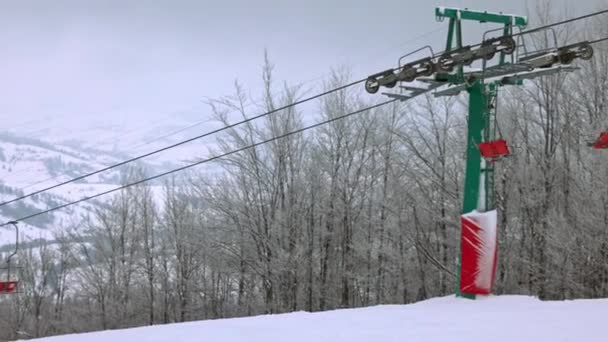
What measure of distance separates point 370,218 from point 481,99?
2100cm

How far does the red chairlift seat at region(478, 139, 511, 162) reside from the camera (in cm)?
943

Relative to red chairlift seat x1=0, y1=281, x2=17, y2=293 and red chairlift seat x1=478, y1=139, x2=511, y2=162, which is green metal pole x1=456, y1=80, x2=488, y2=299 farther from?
red chairlift seat x1=0, y1=281, x2=17, y2=293

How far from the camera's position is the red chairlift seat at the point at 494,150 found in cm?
943

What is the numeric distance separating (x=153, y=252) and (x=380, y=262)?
17.7 metres

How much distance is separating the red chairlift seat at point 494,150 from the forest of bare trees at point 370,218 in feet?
46.8

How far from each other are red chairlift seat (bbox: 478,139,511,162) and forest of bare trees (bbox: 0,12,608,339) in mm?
14262

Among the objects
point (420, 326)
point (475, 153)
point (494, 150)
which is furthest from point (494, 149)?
point (420, 326)

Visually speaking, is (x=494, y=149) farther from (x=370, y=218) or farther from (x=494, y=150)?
(x=370, y=218)

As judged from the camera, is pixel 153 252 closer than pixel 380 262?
No

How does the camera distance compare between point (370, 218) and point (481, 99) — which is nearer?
point (481, 99)

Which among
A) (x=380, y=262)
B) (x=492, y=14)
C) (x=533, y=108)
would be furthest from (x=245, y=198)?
(x=492, y=14)

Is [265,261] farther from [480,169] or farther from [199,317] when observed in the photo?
[480,169]

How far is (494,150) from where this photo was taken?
375 inches

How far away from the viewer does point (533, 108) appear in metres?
26.9
